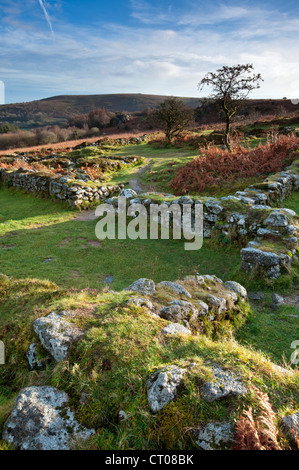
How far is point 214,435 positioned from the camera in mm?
2055

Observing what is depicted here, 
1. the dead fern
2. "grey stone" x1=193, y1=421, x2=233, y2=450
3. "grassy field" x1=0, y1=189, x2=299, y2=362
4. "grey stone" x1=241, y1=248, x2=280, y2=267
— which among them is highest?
the dead fern

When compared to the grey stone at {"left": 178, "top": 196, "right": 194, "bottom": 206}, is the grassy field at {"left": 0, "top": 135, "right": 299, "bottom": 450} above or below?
below

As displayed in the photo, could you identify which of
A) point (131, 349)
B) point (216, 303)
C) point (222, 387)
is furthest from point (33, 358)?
point (216, 303)

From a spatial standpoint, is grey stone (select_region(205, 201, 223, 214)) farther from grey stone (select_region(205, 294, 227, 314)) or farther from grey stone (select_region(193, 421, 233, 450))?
grey stone (select_region(193, 421, 233, 450))

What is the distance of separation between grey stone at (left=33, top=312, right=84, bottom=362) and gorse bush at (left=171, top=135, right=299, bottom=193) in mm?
11885

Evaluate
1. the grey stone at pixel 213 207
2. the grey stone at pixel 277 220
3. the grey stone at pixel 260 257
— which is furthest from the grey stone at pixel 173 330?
the grey stone at pixel 213 207

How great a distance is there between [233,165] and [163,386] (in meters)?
14.8

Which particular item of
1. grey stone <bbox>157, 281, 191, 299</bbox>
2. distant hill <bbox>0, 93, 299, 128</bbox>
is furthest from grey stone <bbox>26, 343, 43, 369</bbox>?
distant hill <bbox>0, 93, 299, 128</bbox>

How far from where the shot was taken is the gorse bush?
14.6m

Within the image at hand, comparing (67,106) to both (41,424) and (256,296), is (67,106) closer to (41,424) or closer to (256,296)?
(256,296)

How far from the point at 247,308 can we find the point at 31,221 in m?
9.95

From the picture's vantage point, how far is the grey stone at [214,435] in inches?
79.0

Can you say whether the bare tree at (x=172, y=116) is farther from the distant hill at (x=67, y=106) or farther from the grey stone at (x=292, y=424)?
the distant hill at (x=67, y=106)
